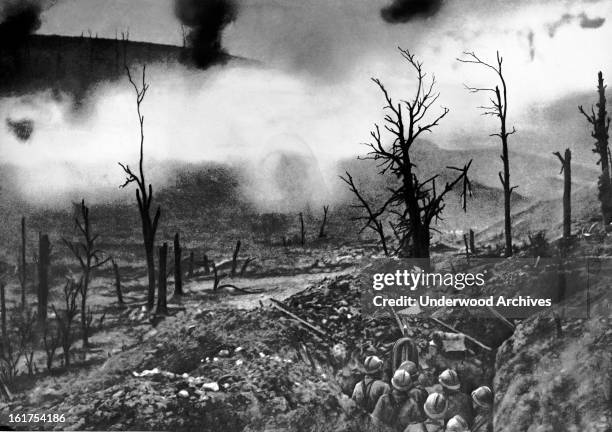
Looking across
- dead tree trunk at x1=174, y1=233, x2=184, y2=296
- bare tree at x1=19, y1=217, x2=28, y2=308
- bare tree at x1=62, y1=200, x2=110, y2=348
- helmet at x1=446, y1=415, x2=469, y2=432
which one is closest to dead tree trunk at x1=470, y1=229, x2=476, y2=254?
helmet at x1=446, y1=415, x2=469, y2=432

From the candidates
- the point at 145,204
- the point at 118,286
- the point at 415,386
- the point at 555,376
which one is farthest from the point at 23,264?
the point at 555,376

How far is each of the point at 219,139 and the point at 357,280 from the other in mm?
1791

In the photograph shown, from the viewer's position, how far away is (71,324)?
226 inches

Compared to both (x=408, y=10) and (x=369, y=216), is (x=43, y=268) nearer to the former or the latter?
(x=369, y=216)

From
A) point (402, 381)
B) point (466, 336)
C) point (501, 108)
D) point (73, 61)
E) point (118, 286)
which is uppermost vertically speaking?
point (73, 61)

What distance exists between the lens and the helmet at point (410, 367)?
17.1 ft

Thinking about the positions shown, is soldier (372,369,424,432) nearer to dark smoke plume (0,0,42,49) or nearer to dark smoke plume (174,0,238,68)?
dark smoke plume (174,0,238,68)

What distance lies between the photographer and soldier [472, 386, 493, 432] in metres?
5.08

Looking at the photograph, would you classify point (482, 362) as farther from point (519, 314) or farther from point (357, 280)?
point (357, 280)

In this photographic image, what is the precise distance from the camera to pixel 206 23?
5.85m

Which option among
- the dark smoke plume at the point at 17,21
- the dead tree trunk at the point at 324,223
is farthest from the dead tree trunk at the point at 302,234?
the dark smoke plume at the point at 17,21

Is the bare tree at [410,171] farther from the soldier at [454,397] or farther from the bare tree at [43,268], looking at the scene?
the bare tree at [43,268]

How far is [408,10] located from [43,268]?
407cm

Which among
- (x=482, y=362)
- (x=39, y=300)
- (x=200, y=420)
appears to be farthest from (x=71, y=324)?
(x=482, y=362)
